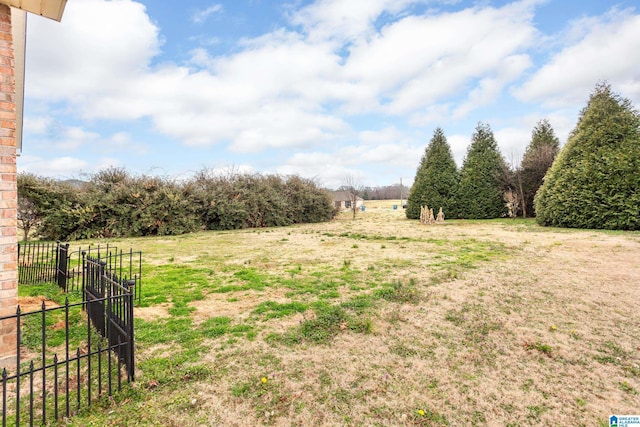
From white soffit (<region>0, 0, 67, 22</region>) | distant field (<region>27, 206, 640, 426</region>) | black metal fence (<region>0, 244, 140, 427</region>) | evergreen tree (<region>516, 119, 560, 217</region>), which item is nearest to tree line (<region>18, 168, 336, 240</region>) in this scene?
distant field (<region>27, 206, 640, 426</region>)

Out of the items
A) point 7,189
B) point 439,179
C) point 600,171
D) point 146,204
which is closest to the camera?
point 7,189

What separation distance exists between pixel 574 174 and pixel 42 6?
21795 mm

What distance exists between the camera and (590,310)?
14.6ft

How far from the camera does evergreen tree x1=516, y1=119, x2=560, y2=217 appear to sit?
21312 millimetres

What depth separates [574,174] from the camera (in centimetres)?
1611

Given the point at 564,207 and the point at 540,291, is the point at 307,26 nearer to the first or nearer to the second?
the point at 540,291

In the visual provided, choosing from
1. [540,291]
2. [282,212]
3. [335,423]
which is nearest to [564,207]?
[540,291]

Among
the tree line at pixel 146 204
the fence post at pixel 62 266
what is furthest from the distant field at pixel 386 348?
the tree line at pixel 146 204

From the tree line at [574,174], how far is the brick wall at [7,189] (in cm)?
2168

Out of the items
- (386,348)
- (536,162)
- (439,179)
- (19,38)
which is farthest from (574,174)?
(19,38)

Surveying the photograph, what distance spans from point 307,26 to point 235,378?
43.4 ft

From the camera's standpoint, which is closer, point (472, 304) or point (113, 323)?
point (113, 323)

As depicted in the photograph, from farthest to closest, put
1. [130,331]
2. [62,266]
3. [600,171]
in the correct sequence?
1. [600,171]
2. [62,266]
3. [130,331]

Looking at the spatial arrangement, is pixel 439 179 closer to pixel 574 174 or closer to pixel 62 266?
pixel 574 174
